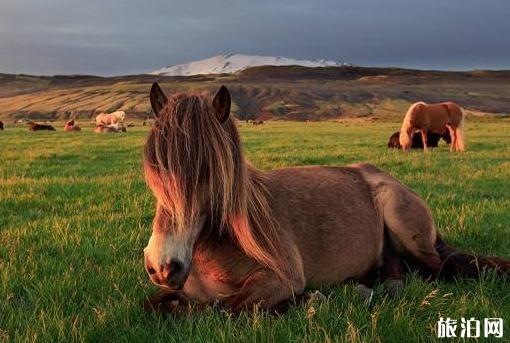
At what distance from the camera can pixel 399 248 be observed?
204 inches

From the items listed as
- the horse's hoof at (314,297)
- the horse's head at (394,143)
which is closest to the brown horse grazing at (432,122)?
the horse's head at (394,143)

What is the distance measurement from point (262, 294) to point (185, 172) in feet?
3.72

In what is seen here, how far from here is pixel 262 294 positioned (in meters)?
3.72

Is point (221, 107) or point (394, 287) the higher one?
point (221, 107)

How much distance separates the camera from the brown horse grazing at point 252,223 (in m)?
3.24

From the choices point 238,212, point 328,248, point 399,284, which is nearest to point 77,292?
point 238,212

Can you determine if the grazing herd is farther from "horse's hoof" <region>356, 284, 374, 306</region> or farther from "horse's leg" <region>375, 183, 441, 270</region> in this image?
"horse's hoof" <region>356, 284, 374, 306</region>

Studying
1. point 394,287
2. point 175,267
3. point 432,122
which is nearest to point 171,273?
point 175,267

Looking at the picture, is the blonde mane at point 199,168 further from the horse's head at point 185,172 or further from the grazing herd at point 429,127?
the grazing herd at point 429,127

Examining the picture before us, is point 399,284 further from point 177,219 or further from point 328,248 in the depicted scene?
point 177,219

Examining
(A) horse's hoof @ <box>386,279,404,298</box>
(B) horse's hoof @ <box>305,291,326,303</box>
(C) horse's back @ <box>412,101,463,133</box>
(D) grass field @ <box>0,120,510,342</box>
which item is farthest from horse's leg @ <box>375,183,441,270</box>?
(C) horse's back @ <box>412,101,463,133</box>

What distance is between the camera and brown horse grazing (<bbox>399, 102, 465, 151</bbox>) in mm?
24062

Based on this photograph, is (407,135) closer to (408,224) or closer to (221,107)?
(408,224)

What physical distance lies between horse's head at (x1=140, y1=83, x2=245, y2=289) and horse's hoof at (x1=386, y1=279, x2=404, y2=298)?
1757mm
